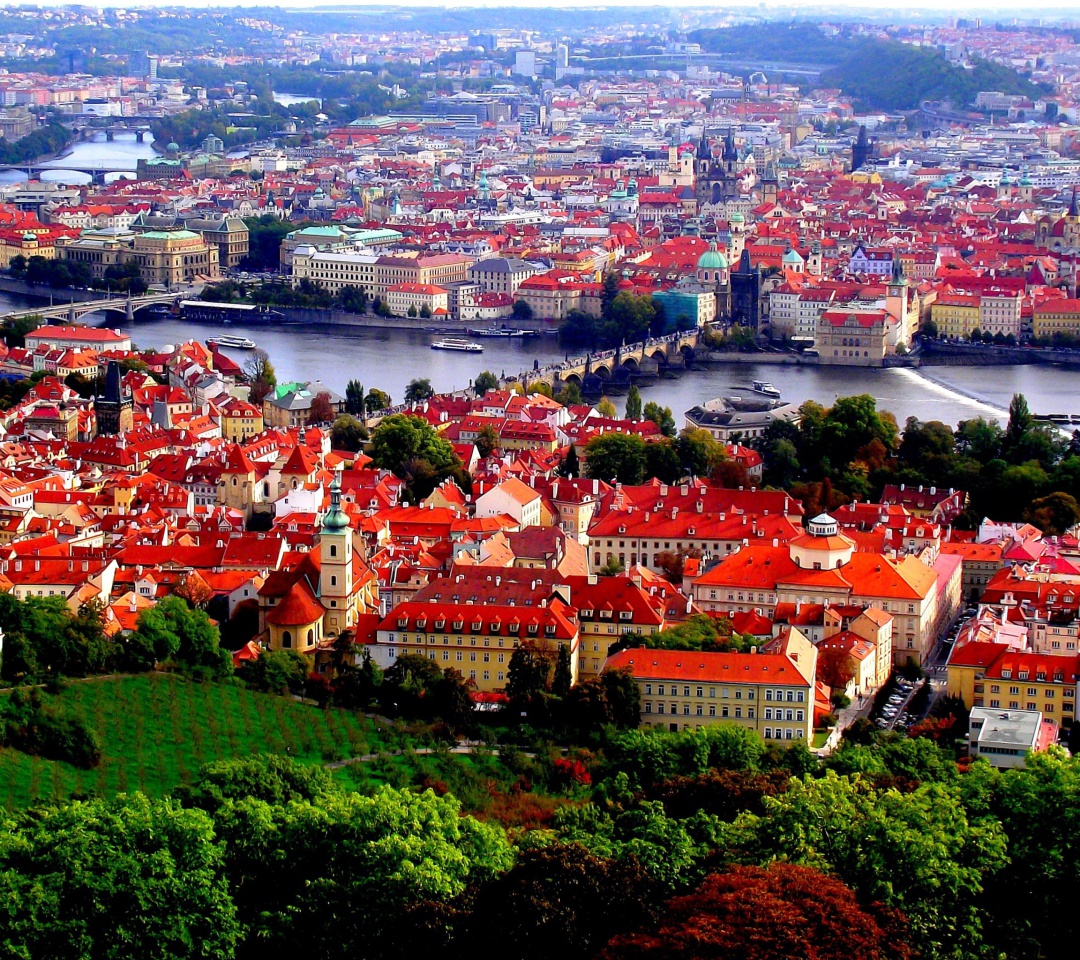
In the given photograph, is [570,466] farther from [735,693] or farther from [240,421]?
[735,693]

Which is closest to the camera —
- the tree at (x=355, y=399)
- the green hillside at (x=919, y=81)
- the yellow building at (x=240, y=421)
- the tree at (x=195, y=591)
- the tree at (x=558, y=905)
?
the tree at (x=558, y=905)

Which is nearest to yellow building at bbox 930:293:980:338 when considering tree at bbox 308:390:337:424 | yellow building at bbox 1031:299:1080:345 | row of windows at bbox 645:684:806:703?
yellow building at bbox 1031:299:1080:345

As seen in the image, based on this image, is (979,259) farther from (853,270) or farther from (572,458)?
(572,458)

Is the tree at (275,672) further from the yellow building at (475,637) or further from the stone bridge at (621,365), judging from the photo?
the stone bridge at (621,365)

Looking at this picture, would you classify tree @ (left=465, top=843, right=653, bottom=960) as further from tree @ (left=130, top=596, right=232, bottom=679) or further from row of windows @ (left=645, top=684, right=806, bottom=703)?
tree @ (left=130, top=596, right=232, bottom=679)

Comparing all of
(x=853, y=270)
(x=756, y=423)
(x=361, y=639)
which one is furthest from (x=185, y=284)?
(x=361, y=639)

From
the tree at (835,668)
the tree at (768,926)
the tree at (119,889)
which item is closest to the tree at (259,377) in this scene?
the tree at (835,668)
